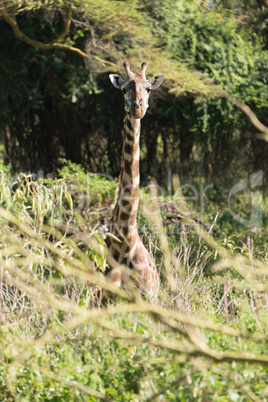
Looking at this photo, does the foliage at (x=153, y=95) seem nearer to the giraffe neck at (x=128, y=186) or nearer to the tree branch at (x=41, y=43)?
the tree branch at (x=41, y=43)

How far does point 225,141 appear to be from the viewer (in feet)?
42.5

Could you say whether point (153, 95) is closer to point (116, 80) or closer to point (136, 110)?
point (116, 80)

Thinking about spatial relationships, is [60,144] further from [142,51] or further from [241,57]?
[241,57]

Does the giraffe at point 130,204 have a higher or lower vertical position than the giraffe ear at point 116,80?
lower

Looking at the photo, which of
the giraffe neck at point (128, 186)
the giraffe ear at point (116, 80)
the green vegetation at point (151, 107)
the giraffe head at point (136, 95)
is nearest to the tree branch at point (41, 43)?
the green vegetation at point (151, 107)

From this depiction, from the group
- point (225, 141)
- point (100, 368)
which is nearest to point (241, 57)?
point (225, 141)

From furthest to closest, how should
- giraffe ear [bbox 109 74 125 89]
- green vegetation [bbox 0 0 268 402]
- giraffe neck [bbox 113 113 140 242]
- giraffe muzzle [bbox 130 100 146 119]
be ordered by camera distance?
green vegetation [bbox 0 0 268 402], giraffe ear [bbox 109 74 125 89], giraffe neck [bbox 113 113 140 242], giraffe muzzle [bbox 130 100 146 119]

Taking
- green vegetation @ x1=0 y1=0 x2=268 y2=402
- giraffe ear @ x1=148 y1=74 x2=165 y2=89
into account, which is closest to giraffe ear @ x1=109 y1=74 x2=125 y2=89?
giraffe ear @ x1=148 y1=74 x2=165 y2=89

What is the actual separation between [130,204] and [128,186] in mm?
186

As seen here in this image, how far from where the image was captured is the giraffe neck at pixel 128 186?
605 centimetres

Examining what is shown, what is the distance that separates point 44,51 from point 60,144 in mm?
2211

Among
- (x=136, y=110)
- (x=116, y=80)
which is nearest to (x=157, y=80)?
(x=116, y=80)

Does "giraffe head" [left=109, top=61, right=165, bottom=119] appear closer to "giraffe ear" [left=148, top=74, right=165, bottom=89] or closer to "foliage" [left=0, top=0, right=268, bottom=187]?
"giraffe ear" [left=148, top=74, right=165, bottom=89]

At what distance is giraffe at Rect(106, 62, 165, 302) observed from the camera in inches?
232
